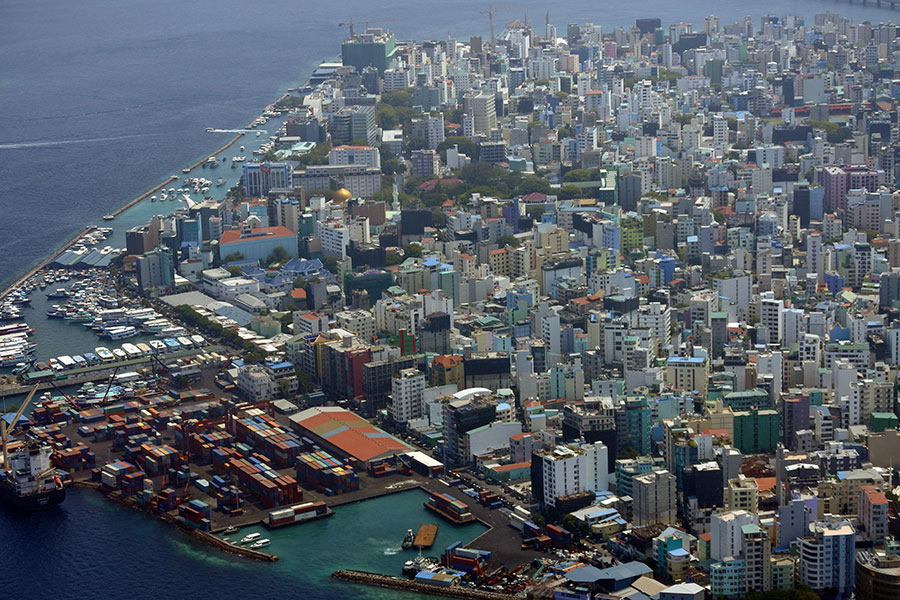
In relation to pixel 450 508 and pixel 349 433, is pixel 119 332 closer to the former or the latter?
pixel 349 433

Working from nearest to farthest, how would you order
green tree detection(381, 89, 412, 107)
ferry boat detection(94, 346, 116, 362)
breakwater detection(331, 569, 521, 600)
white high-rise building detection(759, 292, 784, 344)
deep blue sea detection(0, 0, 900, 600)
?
breakwater detection(331, 569, 521, 600) → deep blue sea detection(0, 0, 900, 600) → white high-rise building detection(759, 292, 784, 344) → ferry boat detection(94, 346, 116, 362) → green tree detection(381, 89, 412, 107)

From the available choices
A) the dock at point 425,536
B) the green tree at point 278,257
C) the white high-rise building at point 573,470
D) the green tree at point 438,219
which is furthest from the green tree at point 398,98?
the dock at point 425,536

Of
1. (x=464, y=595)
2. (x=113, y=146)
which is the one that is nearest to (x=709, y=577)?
(x=464, y=595)

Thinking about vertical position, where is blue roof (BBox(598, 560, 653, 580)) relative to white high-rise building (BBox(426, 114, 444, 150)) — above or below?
below

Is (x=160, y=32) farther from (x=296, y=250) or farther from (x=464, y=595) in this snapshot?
(x=464, y=595)

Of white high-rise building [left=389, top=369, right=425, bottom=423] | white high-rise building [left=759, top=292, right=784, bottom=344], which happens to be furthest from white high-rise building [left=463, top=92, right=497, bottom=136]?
white high-rise building [left=389, top=369, right=425, bottom=423]

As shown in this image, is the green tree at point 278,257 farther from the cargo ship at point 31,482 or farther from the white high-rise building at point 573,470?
the white high-rise building at point 573,470

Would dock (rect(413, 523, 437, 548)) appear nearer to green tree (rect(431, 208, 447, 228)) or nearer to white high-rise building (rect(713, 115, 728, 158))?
green tree (rect(431, 208, 447, 228))
